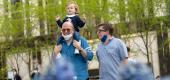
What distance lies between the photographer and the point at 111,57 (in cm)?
634

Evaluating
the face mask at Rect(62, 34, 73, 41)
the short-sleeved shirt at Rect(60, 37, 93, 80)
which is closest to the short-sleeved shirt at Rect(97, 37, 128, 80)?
the short-sleeved shirt at Rect(60, 37, 93, 80)

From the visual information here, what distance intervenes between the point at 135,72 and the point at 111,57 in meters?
4.90

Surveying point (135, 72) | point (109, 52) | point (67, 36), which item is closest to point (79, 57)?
point (67, 36)

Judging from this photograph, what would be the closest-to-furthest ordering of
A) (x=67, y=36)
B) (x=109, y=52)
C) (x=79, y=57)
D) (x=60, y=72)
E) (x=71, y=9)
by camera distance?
(x=60, y=72) < (x=67, y=36) < (x=79, y=57) < (x=109, y=52) < (x=71, y=9)

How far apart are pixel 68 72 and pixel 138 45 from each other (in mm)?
25700

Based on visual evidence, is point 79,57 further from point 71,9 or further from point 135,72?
point 135,72

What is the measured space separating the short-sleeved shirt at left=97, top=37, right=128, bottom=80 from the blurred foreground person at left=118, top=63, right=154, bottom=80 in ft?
15.6

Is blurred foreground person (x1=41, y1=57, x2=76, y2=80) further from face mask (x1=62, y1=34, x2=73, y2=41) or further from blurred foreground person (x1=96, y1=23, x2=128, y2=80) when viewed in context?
blurred foreground person (x1=96, y1=23, x2=128, y2=80)

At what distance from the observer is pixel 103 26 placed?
6.32 meters

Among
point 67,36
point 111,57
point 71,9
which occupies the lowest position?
point 111,57

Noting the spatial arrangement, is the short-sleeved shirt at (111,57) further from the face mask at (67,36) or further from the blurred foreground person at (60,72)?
the blurred foreground person at (60,72)

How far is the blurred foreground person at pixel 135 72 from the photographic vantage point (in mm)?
1432

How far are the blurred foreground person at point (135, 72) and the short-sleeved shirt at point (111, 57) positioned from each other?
15.6 feet

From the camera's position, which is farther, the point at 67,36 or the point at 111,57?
the point at 111,57
